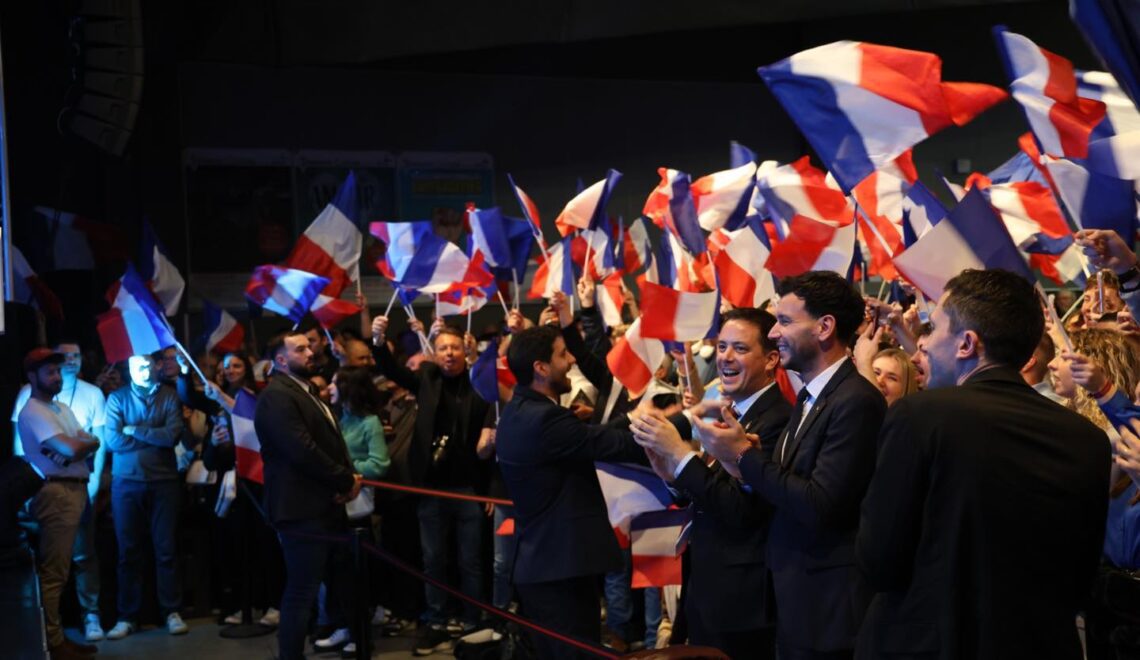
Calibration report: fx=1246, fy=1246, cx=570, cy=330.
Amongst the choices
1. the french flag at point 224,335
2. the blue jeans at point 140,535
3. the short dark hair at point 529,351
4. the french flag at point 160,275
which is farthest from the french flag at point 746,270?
the french flag at point 160,275

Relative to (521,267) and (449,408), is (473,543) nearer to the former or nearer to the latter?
(449,408)

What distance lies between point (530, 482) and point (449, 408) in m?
2.92

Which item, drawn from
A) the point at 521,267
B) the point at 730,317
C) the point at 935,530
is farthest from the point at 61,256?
the point at 935,530

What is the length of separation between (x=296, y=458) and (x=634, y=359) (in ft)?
6.47

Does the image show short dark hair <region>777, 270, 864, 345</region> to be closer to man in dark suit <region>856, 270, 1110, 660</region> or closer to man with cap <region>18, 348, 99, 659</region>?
man in dark suit <region>856, 270, 1110, 660</region>

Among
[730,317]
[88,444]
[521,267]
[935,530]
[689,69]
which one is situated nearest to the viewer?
[935,530]

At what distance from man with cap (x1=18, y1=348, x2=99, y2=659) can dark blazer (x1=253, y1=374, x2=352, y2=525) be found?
1.50 metres

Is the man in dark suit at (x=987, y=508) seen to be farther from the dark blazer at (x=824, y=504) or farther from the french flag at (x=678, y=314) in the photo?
the french flag at (x=678, y=314)

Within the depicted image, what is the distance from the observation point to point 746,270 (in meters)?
6.62

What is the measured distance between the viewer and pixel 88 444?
7.67m

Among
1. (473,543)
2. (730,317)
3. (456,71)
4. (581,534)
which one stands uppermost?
(456,71)

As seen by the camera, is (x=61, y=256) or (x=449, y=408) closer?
(x=449, y=408)

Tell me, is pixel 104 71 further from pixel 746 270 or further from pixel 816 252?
pixel 816 252

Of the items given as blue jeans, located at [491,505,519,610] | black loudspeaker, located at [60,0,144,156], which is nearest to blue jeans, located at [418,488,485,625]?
blue jeans, located at [491,505,519,610]
